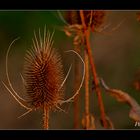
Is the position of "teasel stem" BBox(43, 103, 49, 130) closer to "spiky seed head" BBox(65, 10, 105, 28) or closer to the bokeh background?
the bokeh background

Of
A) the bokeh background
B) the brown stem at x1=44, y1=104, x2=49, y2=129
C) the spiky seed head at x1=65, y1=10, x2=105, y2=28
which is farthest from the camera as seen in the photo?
the bokeh background

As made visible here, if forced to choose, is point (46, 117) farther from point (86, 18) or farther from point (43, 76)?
point (86, 18)

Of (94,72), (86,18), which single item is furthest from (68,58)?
(94,72)

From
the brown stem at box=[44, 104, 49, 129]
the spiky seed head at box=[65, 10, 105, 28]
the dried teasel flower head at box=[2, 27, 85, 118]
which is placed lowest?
the brown stem at box=[44, 104, 49, 129]

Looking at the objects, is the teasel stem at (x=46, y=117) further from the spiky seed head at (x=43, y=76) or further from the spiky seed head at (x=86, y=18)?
the spiky seed head at (x=86, y=18)

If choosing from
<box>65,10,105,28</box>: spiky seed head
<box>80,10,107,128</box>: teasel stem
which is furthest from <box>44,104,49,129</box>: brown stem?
<box>65,10,105,28</box>: spiky seed head
